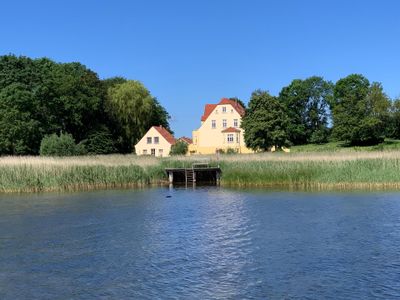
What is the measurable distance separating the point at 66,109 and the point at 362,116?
42894 millimetres

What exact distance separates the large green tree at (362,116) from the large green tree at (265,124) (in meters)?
19.0

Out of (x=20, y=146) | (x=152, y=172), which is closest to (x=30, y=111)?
(x=20, y=146)

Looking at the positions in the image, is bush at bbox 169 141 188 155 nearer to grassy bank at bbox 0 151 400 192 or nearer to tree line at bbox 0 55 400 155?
tree line at bbox 0 55 400 155

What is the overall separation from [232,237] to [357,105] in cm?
6651

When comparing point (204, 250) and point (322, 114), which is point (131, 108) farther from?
point (204, 250)

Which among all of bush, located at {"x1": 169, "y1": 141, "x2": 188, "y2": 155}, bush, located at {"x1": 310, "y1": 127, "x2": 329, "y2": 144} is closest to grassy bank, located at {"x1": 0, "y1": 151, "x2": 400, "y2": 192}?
bush, located at {"x1": 169, "y1": 141, "x2": 188, "y2": 155}

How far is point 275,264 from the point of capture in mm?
12727

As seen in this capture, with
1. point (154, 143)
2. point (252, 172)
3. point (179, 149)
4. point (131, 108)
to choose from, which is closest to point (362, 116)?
point (179, 149)

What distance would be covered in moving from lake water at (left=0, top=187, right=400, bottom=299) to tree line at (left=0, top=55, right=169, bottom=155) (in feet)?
99.5

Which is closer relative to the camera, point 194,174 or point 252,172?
point 252,172

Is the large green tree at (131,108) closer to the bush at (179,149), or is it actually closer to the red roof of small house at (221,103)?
the red roof of small house at (221,103)

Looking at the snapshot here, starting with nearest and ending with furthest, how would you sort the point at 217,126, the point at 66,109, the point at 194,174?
the point at 194,174, the point at 66,109, the point at 217,126

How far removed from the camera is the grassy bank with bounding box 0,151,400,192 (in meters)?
31.3

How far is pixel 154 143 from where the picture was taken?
74750 mm
